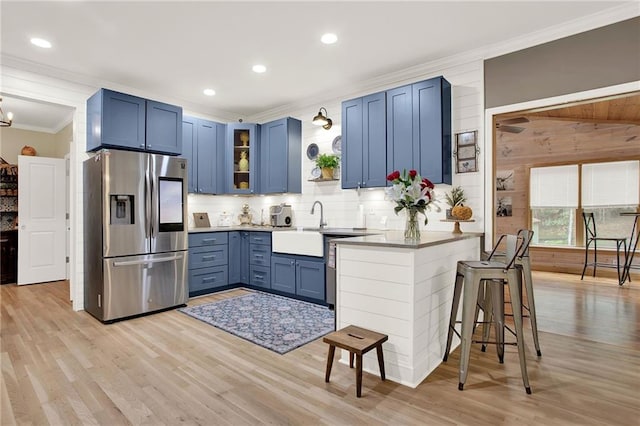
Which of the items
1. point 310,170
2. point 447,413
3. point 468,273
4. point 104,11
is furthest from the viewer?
point 310,170

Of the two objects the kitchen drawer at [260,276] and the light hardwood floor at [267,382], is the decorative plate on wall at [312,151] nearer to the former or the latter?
the kitchen drawer at [260,276]

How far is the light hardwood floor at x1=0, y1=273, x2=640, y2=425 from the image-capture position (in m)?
1.96

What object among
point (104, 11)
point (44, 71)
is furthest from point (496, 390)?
point (44, 71)

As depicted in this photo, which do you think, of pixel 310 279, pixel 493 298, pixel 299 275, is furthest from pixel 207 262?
pixel 493 298

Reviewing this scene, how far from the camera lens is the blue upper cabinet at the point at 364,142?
3992 millimetres

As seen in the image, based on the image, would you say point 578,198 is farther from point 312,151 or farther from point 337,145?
point 312,151

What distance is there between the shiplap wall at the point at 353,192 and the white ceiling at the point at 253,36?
310 millimetres

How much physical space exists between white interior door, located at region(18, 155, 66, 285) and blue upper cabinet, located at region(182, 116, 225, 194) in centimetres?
284

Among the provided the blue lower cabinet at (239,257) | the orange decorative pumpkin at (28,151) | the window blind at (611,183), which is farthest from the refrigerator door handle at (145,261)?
the window blind at (611,183)

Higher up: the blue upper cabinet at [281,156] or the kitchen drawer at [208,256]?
the blue upper cabinet at [281,156]

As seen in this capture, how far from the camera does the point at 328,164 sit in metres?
4.70

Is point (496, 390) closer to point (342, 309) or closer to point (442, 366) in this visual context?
point (442, 366)

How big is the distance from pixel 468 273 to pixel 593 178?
18.7 ft

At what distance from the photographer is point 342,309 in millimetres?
2650
